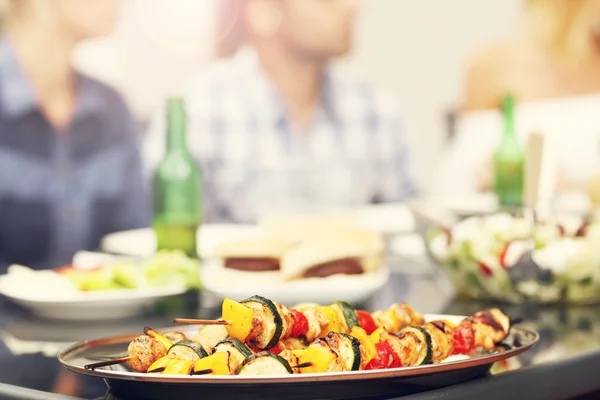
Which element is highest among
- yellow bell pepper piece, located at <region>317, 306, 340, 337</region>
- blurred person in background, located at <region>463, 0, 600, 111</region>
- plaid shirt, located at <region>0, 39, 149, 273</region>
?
blurred person in background, located at <region>463, 0, 600, 111</region>

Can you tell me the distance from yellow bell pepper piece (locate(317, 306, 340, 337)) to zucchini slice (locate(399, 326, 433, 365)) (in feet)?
0.22

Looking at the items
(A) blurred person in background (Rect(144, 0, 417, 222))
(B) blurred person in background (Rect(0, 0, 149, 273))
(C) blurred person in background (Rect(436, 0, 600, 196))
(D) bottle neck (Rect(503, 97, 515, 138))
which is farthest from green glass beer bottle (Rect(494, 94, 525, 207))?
(B) blurred person in background (Rect(0, 0, 149, 273))

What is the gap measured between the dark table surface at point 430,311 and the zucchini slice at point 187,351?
0.11m

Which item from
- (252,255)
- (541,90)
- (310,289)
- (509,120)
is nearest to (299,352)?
(310,289)

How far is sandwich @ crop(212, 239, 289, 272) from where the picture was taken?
135cm

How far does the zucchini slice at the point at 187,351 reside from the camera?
2.20ft

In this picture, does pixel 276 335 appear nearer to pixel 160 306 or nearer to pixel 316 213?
pixel 160 306

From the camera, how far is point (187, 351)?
0.67 metres

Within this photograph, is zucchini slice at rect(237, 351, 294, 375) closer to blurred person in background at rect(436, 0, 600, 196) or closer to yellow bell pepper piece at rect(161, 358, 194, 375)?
yellow bell pepper piece at rect(161, 358, 194, 375)

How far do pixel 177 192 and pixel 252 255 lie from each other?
48 cm

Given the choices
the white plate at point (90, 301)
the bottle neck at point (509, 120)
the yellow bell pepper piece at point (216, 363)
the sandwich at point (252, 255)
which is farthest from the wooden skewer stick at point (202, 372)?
the bottle neck at point (509, 120)

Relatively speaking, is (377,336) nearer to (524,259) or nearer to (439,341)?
(439,341)

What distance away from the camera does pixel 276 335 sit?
0.71 meters

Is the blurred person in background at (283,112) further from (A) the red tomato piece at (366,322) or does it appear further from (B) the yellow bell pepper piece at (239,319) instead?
(B) the yellow bell pepper piece at (239,319)
